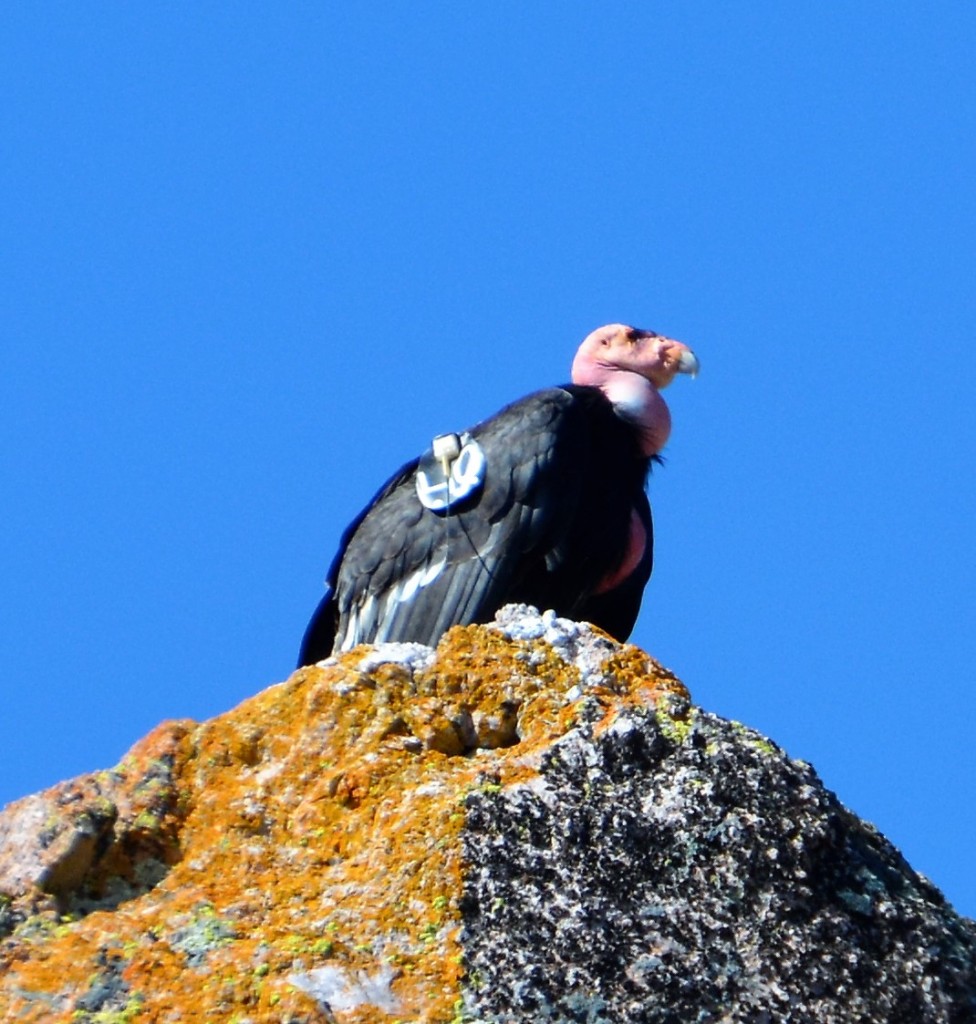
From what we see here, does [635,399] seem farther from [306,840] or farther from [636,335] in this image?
[306,840]

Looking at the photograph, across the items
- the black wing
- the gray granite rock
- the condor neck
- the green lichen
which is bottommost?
the gray granite rock

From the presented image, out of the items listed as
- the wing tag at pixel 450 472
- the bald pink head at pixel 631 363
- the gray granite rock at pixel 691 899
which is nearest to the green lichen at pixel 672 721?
the gray granite rock at pixel 691 899

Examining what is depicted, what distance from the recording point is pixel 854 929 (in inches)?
165

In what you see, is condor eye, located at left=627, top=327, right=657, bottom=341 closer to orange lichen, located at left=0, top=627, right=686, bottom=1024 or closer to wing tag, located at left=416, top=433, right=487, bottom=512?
wing tag, located at left=416, top=433, right=487, bottom=512

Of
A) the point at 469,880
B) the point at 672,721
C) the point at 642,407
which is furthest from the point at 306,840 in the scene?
the point at 642,407

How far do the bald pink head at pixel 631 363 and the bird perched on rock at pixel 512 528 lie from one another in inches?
1.0

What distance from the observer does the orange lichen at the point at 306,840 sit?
155 inches

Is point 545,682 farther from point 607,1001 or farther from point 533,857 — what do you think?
point 607,1001

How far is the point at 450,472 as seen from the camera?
30.3 feet

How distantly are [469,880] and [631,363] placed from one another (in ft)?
19.9

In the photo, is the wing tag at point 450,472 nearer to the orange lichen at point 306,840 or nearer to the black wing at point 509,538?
the black wing at point 509,538

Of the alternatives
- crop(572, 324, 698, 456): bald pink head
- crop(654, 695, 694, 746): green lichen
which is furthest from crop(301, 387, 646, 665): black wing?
crop(654, 695, 694, 746): green lichen

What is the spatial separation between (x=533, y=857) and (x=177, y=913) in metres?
0.72

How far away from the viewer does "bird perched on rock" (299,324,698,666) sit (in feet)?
28.9
